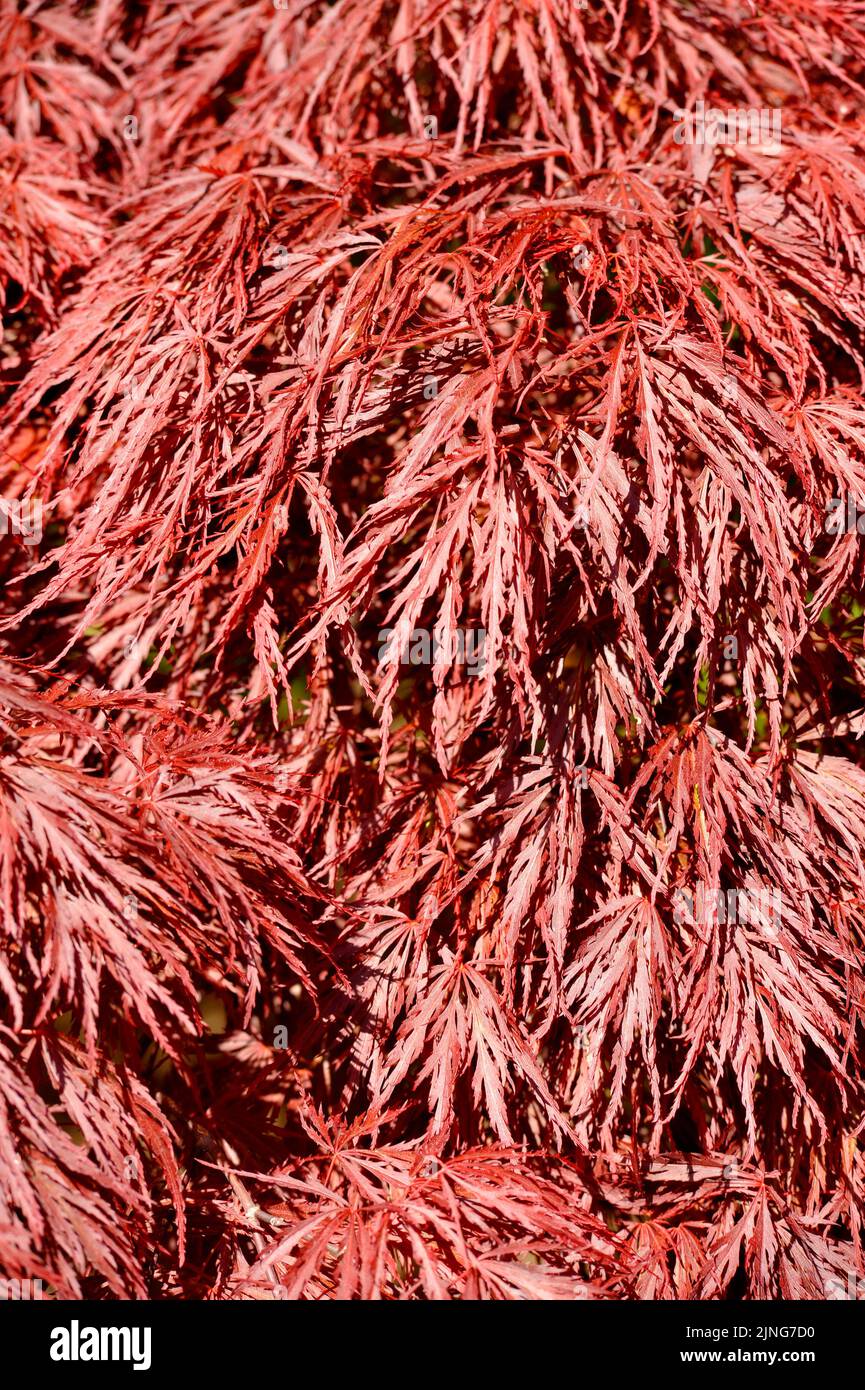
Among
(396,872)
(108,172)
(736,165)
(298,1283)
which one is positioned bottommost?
(298,1283)

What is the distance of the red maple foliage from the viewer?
133 cm

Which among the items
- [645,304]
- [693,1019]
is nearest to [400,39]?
[645,304]

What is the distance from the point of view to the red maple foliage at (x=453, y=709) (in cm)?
133

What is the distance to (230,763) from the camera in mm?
1447

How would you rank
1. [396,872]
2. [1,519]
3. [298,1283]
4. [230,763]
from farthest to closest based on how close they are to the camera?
1. [1,519]
2. [396,872]
3. [230,763]
4. [298,1283]

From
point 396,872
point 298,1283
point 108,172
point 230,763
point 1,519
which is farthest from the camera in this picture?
point 108,172

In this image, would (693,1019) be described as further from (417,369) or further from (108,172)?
(108,172)

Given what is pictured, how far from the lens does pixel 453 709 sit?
1669mm

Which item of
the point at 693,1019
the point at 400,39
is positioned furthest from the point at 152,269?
the point at 693,1019

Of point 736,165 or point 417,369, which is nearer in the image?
point 417,369
